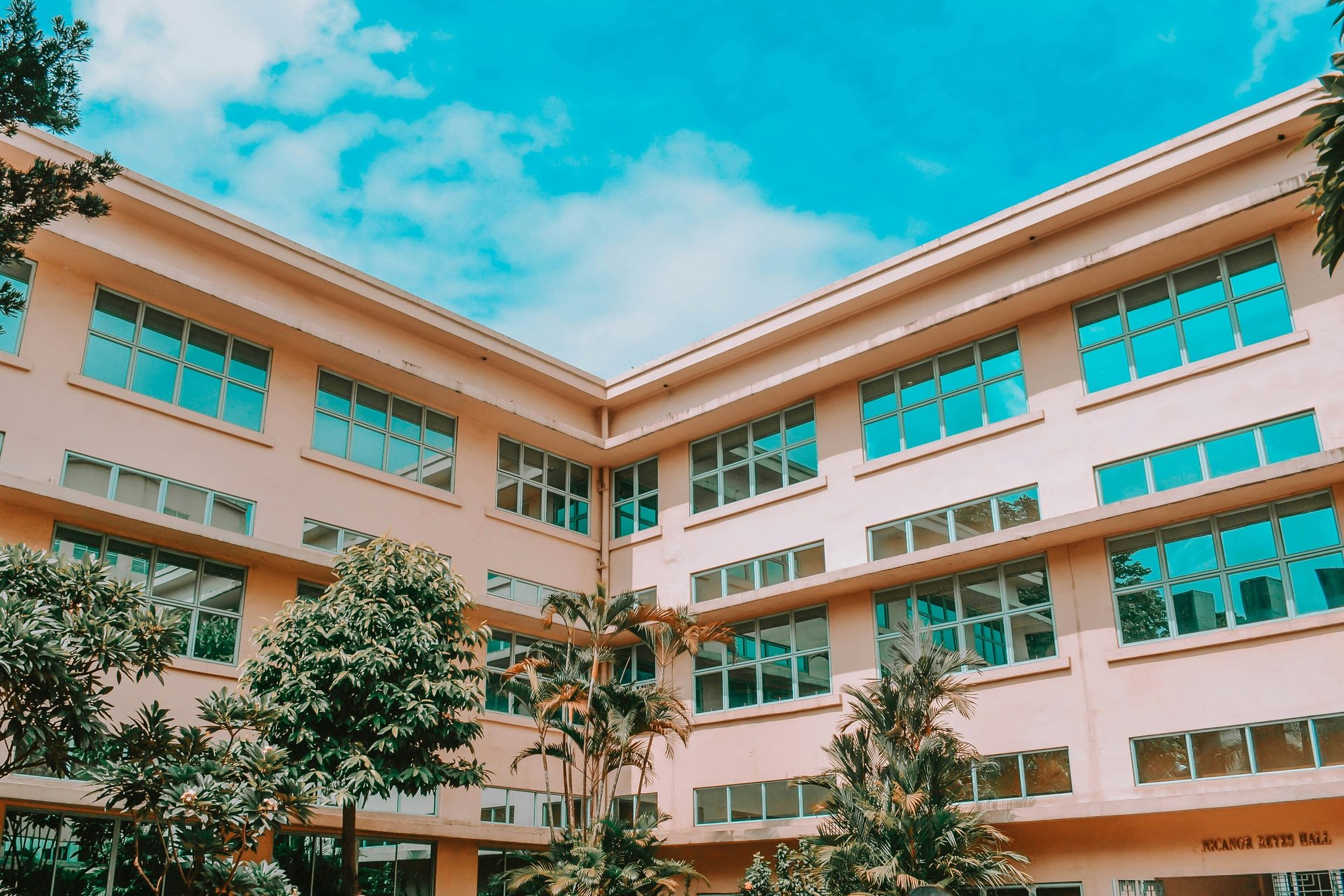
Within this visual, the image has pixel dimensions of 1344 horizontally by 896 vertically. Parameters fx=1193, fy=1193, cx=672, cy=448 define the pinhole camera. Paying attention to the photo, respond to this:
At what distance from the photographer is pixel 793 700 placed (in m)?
19.1

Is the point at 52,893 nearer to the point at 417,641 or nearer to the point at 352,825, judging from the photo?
the point at 352,825

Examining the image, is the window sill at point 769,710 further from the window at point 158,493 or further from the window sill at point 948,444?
the window at point 158,493

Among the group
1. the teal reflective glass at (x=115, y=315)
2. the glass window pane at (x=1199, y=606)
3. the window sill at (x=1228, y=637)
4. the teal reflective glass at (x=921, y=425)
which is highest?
the teal reflective glass at (x=115, y=315)

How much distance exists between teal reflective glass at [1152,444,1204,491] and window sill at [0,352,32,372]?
49.6 ft

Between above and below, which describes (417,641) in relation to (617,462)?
below

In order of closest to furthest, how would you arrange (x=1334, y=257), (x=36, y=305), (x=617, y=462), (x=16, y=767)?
(x=1334, y=257) < (x=16, y=767) < (x=36, y=305) < (x=617, y=462)

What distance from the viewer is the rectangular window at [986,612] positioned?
16.9 m

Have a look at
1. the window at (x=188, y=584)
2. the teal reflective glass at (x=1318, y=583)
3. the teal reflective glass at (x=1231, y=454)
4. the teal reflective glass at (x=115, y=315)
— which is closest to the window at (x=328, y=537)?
the window at (x=188, y=584)

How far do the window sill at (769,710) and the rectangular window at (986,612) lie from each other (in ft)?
3.64

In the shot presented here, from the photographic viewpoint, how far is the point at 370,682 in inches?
558

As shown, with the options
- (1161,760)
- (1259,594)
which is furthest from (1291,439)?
(1161,760)

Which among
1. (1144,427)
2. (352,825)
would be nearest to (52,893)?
(352,825)

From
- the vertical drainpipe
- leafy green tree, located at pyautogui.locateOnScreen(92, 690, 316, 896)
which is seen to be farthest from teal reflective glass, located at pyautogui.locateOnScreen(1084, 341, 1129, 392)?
leafy green tree, located at pyautogui.locateOnScreen(92, 690, 316, 896)

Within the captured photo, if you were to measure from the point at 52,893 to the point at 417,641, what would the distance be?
5.44 m
